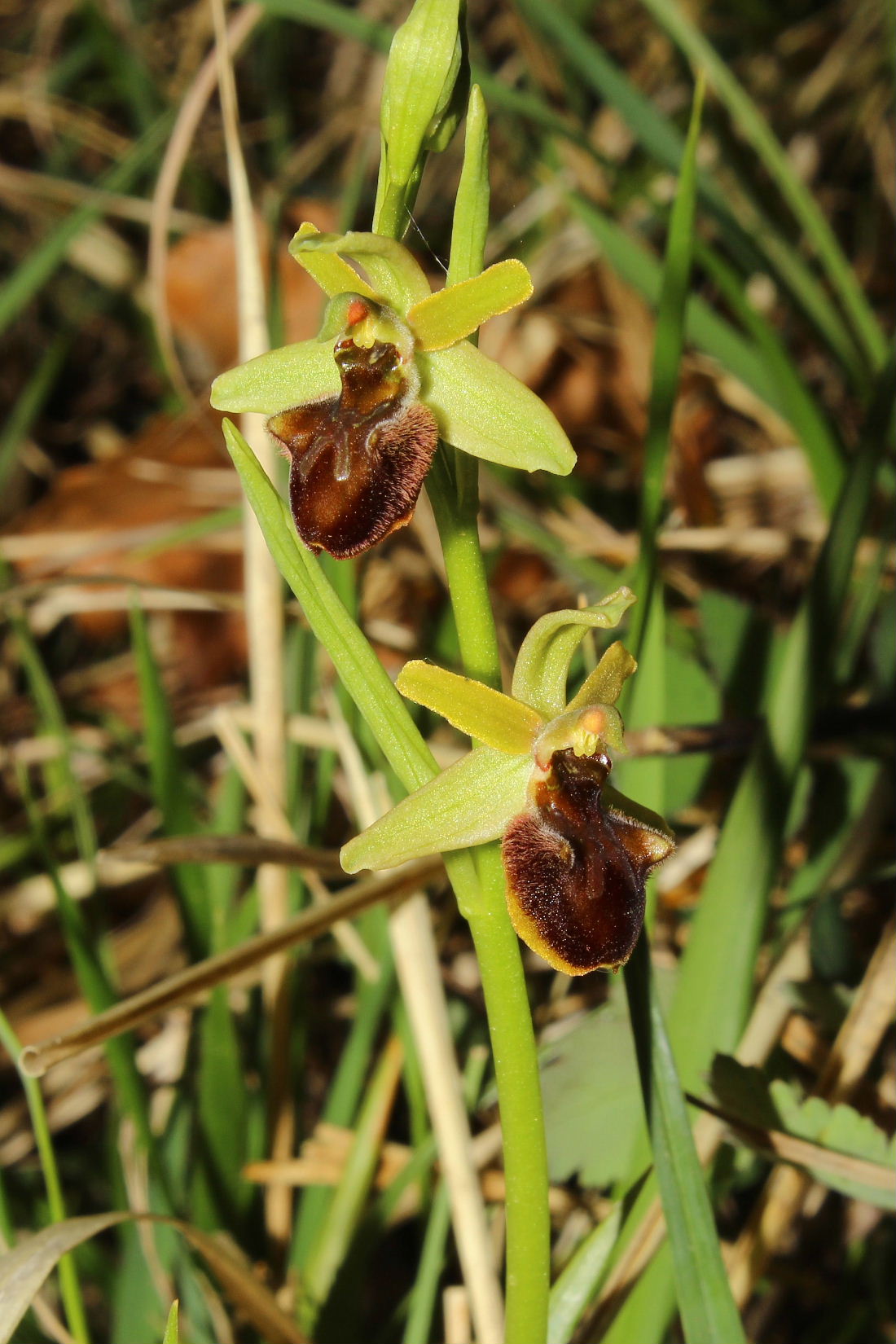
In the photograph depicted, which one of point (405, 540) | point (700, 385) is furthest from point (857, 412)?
point (405, 540)

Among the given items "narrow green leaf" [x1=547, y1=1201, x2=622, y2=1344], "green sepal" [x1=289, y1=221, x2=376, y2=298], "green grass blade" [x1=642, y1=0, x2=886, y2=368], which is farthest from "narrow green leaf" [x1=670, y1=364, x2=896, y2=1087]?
"green grass blade" [x1=642, y1=0, x2=886, y2=368]

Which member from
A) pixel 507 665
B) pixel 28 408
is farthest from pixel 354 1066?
pixel 28 408

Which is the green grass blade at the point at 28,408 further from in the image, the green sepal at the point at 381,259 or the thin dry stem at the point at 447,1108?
the green sepal at the point at 381,259

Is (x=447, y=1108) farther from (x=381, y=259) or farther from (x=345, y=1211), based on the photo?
(x=381, y=259)

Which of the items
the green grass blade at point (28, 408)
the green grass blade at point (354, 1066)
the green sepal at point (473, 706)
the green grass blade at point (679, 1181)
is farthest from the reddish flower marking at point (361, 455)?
the green grass blade at point (28, 408)

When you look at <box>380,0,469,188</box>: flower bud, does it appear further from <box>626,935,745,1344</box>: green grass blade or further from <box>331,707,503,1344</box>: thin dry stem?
<box>331,707,503,1344</box>: thin dry stem

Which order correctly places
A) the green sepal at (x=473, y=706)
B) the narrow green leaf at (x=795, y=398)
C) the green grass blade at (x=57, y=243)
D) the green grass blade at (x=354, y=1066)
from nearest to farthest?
the green sepal at (x=473, y=706)
the green grass blade at (x=354, y=1066)
the narrow green leaf at (x=795, y=398)
the green grass blade at (x=57, y=243)
